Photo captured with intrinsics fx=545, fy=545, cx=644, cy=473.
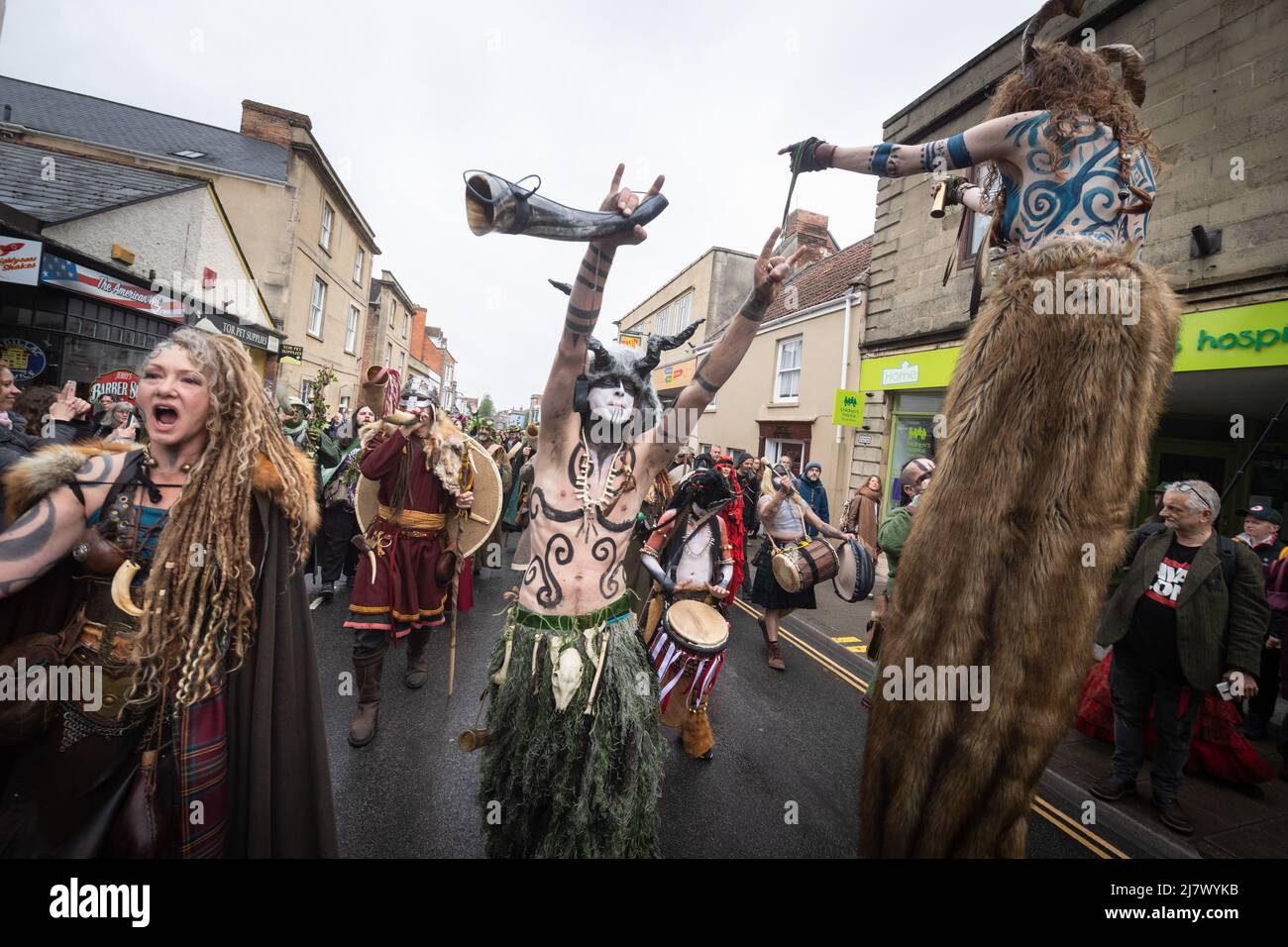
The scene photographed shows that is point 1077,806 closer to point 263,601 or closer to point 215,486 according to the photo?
point 263,601

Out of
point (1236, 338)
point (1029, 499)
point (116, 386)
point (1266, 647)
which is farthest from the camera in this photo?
point (116, 386)

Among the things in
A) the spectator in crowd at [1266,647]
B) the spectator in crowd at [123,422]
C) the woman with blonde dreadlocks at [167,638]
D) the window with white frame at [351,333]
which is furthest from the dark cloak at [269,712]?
the window with white frame at [351,333]

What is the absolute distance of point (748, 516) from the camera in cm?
1070

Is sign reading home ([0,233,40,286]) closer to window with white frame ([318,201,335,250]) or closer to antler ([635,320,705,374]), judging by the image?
antler ([635,320,705,374])

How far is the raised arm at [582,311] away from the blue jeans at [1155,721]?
4.09 meters

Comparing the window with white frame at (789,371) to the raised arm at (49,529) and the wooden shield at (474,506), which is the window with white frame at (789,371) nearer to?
the wooden shield at (474,506)

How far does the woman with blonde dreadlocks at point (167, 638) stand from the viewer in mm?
1661

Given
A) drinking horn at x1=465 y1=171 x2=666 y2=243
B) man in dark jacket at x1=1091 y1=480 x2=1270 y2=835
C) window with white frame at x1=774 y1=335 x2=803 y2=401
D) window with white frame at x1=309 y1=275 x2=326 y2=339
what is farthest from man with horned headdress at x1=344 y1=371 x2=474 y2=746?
window with white frame at x1=309 y1=275 x2=326 y2=339

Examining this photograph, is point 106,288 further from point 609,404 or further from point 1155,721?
point 1155,721

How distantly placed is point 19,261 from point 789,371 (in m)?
14.3

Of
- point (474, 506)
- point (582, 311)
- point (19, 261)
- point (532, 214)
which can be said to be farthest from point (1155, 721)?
point (19, 261)

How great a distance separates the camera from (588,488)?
7.89 ft

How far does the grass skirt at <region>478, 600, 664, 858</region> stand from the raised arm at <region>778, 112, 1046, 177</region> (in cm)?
200
